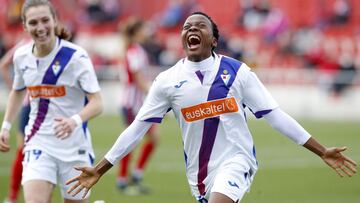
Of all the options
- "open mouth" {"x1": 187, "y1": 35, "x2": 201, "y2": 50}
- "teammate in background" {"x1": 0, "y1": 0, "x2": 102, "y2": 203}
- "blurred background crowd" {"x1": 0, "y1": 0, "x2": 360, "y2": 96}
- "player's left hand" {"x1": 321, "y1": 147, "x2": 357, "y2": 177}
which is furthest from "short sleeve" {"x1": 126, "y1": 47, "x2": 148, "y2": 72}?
"blurred background crowd" {"x1": 0, "y1": 0, "x2": 360, "y2": 96}

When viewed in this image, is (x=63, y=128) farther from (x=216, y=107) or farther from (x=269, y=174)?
(x=269, y=174)

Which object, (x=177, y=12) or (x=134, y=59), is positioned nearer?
(x=134, y=59)

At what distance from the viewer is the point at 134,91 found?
14.1 metres

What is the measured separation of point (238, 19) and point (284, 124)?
24.2 m

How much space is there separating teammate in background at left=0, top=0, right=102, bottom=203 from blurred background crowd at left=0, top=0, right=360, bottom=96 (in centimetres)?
1864

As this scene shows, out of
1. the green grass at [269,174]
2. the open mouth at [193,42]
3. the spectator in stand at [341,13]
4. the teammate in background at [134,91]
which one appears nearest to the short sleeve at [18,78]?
the open mouth at [193,42]

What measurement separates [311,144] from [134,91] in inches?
288

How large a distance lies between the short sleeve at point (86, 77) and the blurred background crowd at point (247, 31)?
18635 millimetres

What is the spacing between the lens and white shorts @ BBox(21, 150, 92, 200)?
7.80m

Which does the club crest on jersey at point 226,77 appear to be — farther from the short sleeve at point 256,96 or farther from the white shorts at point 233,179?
the white shorts at point 233,179

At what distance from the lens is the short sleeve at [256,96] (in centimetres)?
703

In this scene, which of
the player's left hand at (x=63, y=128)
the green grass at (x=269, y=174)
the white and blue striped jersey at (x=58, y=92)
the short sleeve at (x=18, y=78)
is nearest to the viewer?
the player's left hand at (x=63, y=128)

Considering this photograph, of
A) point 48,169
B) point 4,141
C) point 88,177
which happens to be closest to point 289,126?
point 88,177

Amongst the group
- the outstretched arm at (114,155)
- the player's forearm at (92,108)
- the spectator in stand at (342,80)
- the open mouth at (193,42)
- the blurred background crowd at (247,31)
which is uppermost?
the open mouth at (193,42)
